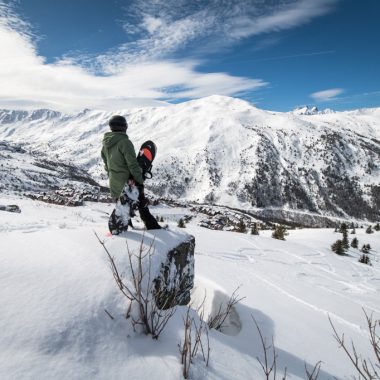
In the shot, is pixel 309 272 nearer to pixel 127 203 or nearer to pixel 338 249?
pixel 338 249

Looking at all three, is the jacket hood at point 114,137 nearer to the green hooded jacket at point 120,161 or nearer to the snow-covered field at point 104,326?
the green hooded jacket at point 120,161

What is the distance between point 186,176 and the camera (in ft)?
492

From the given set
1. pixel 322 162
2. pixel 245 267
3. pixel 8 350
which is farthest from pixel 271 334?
pixel 322 162

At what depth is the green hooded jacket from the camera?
4777mm

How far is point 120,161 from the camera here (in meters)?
4.91

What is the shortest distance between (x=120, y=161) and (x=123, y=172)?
7.3 inches

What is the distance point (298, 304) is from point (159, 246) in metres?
3.44

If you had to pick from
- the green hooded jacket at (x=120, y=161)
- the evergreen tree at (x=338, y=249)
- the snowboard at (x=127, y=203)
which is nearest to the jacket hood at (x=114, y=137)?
the green hooded jacket at (x=120, y=161)

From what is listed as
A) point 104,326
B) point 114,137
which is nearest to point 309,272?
point 114,137

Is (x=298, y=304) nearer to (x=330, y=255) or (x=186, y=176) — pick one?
(x=330, y=255)

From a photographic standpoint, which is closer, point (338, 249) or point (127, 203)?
point (127, 203)

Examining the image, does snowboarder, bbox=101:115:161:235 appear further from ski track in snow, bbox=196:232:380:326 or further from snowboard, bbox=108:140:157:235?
ski track in snow, bbox=196:232:380:326

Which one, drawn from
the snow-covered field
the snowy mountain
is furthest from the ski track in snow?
the snowy mountain

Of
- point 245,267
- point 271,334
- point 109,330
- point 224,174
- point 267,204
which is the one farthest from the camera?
point 224,174
